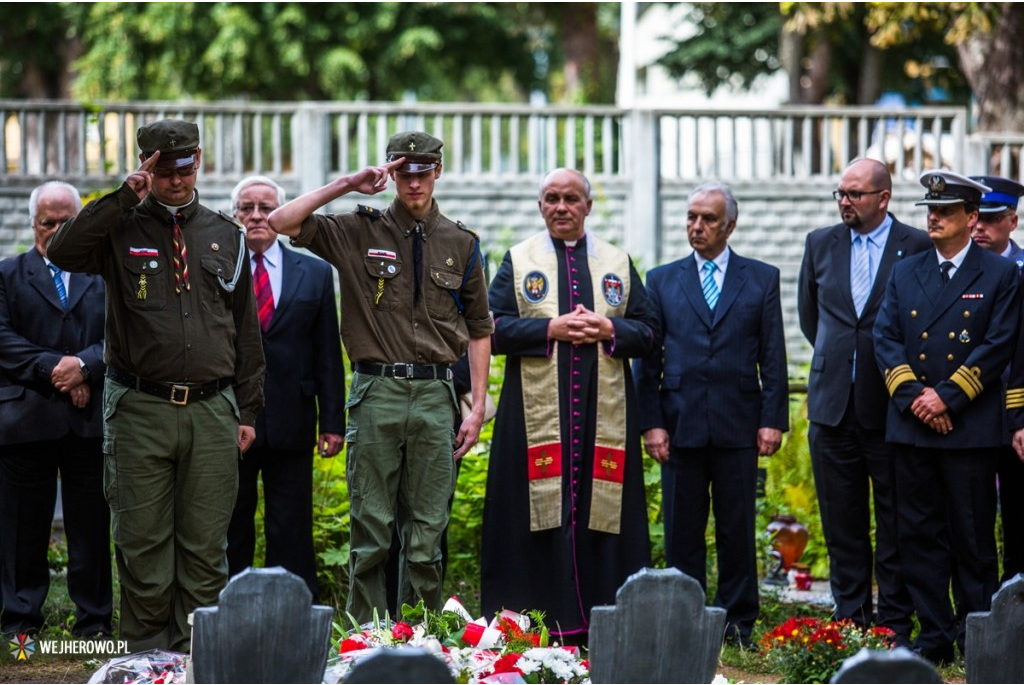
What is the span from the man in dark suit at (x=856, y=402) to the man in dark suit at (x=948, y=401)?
316mm

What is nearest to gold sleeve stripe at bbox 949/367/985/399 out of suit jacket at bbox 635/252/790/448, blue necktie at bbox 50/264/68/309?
suit jacket at bbox 635/252/790/448

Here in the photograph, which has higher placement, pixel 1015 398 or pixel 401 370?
pixel 401 370

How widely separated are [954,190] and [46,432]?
4.64 meters

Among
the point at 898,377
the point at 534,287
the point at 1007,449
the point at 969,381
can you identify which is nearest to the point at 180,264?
the point at 534,287

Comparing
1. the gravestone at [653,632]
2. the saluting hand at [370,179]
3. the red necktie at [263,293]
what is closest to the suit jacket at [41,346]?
the red necktie at [263,293]

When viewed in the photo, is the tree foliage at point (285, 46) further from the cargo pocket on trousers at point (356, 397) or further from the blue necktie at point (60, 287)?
the cargo pocket on trousers at point (356, 397)

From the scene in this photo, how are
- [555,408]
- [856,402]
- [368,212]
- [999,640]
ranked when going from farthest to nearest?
1. [856,402]
2. [555,408]
3. [368,212]
4. [999,640]

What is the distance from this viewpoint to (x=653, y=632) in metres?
3.90

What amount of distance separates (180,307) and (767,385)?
124 inches

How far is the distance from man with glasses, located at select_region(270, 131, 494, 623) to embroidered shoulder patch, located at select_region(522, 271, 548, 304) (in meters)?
0.75

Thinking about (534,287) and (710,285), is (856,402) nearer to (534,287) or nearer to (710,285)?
(710,285)


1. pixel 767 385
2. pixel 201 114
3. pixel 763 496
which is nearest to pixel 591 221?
pixel 201 114

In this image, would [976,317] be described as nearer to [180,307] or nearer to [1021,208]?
[180,307]

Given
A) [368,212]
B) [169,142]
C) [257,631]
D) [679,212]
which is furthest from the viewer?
[679,212]
